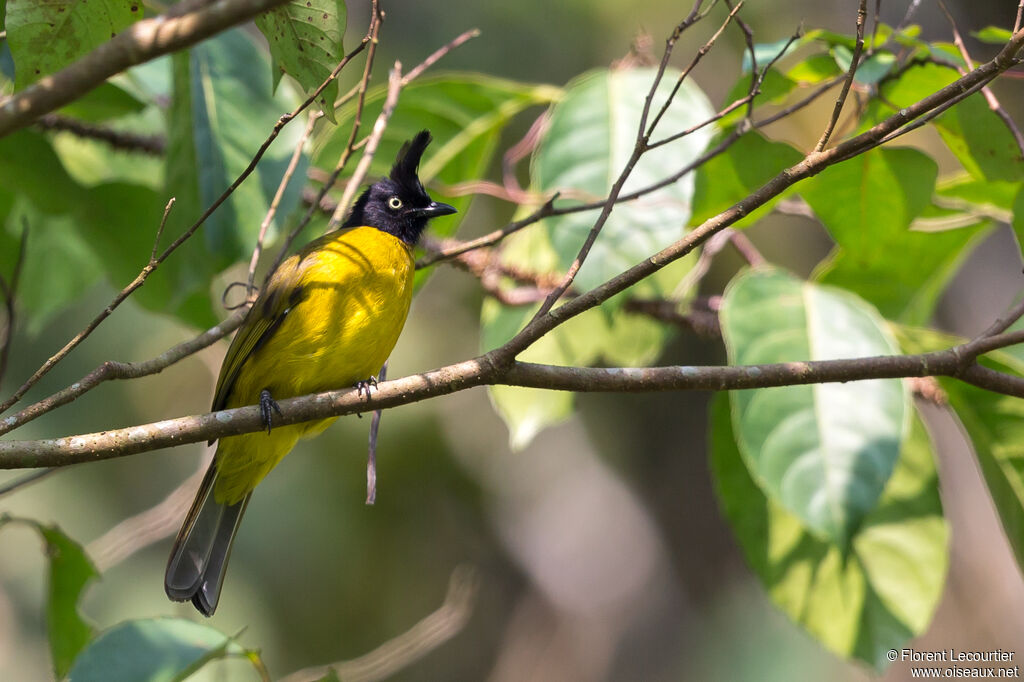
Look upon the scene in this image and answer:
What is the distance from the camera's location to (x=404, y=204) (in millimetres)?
3406

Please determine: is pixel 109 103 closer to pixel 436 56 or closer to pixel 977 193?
pixel 436 56

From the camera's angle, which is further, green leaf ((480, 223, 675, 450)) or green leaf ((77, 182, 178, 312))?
green leaf ((480, 223, 675, 450))

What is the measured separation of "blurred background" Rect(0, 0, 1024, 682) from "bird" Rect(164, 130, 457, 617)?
2804 mm

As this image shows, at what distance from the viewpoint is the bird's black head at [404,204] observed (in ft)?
10.9

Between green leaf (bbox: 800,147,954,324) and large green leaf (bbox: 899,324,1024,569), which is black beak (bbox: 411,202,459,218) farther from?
Answer: large green leaf (bbox: 899,324,1024,569)

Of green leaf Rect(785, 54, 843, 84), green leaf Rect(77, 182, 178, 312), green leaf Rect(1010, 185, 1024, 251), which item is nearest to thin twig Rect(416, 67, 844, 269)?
green leaf Rect(785, 54, 843, 84)

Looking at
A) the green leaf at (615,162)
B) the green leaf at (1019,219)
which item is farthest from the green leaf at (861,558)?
the green leaf at (1019,219)

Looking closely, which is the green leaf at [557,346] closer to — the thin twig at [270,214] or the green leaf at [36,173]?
the thin twig at [270,214]

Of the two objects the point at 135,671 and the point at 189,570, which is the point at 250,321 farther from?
the point at 135,671

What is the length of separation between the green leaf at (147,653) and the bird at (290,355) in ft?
1.66

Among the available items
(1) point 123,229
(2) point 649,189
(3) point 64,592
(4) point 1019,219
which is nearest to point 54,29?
(1) point 123,229

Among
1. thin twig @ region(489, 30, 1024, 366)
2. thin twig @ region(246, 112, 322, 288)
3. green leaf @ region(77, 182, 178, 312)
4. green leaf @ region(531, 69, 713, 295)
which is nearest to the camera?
thin twig @ region(489, 30, 1024, 366)

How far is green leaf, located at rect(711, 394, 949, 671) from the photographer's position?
9.21ft

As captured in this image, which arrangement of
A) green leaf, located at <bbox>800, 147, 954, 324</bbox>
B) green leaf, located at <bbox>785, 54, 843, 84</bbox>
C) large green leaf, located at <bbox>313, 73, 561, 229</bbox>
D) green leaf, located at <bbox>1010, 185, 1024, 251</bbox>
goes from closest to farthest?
green leaf, located at <bbox>1010, 185, 1024, 251</bbox>, green leaf, located at <bbox>785, 54, 843, 84</bbox>, green leaf, located at <bbox>800, 147, 954, 324</bbox>, large green leaf, located at <bbox>313, 73, 561, 229</bbox>
